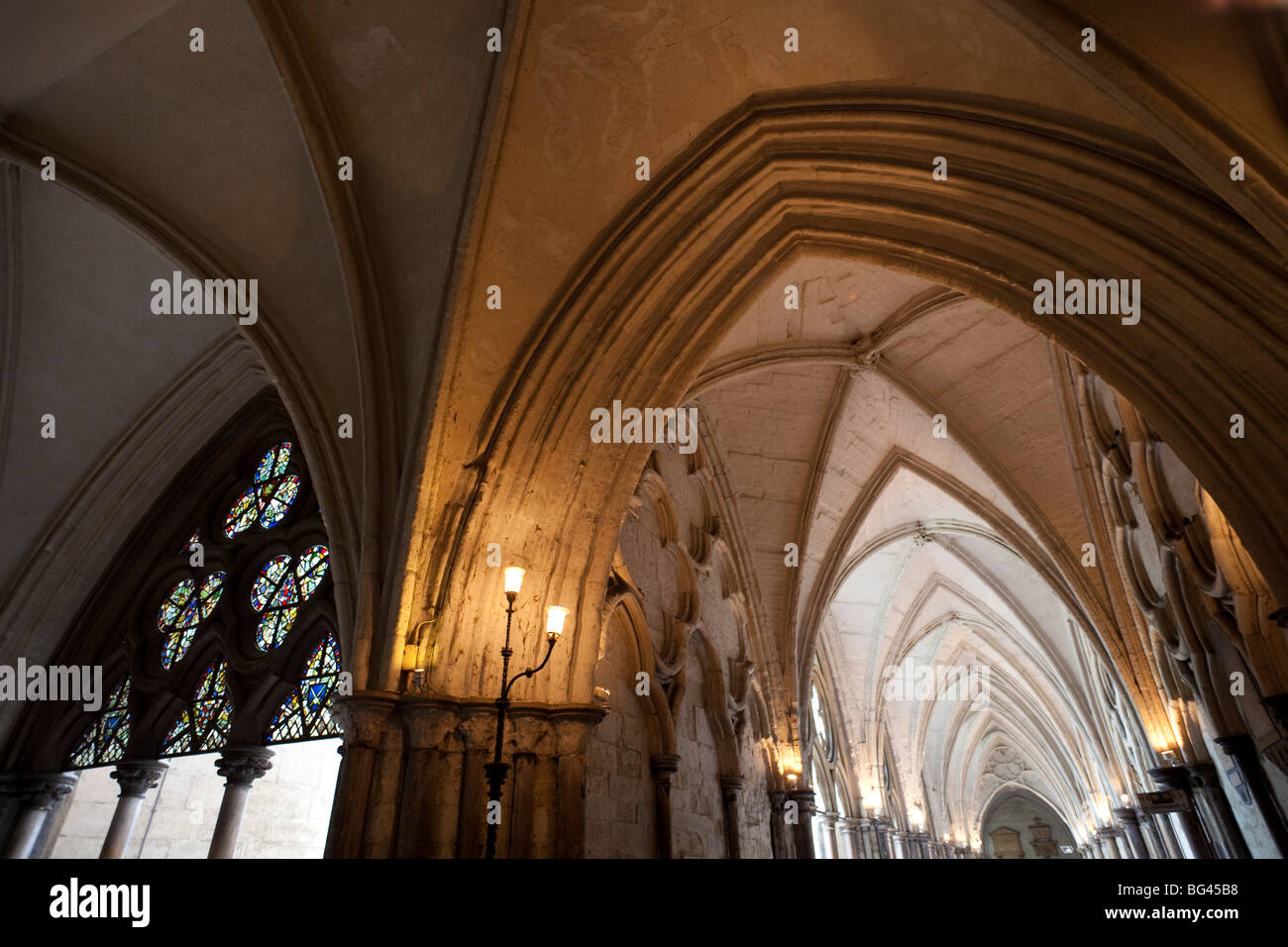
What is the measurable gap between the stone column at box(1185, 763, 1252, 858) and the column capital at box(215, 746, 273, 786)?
356 inches

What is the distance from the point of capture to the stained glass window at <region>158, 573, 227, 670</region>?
868 cm

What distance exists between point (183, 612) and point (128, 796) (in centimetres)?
196

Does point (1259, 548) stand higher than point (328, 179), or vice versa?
point (328, 179)

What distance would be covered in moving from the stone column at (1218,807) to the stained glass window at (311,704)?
8494 mm

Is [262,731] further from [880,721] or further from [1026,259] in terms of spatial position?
[880,721]

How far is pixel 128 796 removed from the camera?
25.9 feet

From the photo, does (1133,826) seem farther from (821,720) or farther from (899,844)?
(821,720)

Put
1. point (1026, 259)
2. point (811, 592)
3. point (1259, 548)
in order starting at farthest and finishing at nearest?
point (811, 592) < point (1026, 259) < point (1259, 548)

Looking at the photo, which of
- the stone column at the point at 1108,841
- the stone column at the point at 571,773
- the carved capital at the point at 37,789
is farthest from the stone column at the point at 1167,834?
the carved capital at the point at 37,789

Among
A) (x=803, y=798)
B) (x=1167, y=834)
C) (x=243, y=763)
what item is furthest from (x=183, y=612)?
(x=1167, y=834)

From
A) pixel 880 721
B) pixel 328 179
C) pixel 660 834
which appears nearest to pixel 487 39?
pixel 328 179

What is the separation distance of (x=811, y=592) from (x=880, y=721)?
6.93 metres

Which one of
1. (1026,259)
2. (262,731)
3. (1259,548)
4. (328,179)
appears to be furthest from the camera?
(262,731)
